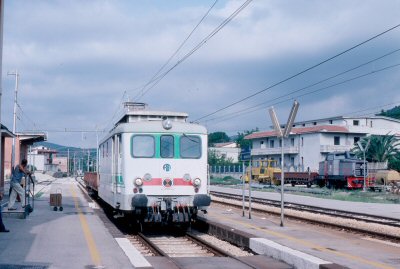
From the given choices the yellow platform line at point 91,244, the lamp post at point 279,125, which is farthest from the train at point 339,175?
the yellow platform line at point 91,244

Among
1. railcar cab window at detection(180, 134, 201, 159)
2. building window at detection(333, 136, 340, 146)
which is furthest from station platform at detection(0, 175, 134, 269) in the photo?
building window at detection(333, 136, 340, 146)

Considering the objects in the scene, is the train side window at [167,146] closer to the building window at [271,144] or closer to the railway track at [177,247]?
the railway track at [177,247]

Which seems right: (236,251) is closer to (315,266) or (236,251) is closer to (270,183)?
(315,266)

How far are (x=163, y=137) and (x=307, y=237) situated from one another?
4608 mm

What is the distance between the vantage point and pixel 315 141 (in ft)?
228

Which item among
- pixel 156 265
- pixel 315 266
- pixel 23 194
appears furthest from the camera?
pixel 23 194

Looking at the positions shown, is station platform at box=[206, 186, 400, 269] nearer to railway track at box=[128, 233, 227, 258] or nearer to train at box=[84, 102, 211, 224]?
railway track at box=[128, 233, 227, 258]

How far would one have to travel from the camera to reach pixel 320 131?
225 feet

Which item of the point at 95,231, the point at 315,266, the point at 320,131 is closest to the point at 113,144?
the point at 95,231

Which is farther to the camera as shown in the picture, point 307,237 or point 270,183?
point 270,183

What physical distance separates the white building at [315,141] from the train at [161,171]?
55.4 metres

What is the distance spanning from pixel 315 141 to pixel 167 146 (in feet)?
186

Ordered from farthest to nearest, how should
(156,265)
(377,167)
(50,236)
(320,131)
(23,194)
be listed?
1. (320,131)
2. (377,167)
3. (23,194)
4. (50,236)
5. (156,265)

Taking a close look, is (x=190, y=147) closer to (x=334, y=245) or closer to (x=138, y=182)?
(x=138, y=182)
